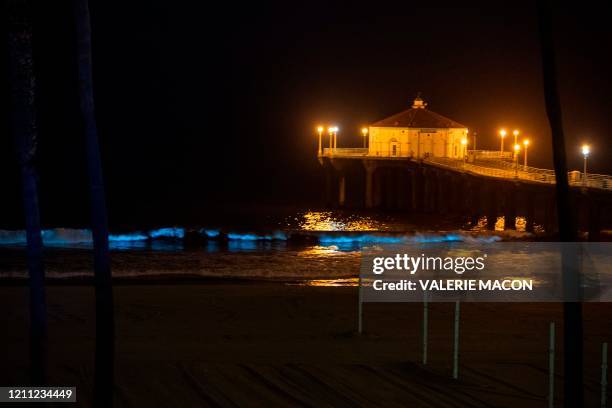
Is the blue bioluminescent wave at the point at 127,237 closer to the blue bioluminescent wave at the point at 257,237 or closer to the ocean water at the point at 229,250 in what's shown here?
the ocean water at the point at 229,250

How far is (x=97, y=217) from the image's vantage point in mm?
8352

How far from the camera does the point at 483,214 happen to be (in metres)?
66.8

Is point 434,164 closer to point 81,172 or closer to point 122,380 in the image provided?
point 122,380

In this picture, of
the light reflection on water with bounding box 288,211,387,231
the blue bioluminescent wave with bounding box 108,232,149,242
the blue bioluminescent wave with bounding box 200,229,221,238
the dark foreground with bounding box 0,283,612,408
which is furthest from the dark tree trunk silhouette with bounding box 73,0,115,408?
the light reflection on water with bounding box 288,211,387,231

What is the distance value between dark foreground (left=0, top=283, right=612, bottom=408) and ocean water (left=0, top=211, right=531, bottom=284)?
7946mm

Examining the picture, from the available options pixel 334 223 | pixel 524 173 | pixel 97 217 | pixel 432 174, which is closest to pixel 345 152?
pixel 334 223

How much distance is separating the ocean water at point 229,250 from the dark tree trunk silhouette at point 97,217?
642 inches

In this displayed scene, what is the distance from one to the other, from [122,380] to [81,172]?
100732mm

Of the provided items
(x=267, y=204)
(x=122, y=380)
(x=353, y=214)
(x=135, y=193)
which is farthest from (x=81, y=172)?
(x=122, y=380)

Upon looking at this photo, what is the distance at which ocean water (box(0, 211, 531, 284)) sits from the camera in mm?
27297

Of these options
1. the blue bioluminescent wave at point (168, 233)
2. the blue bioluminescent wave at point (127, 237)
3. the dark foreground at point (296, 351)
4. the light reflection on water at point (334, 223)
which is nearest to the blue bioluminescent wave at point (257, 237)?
the blue bioluminescent wave at point (168, 233)

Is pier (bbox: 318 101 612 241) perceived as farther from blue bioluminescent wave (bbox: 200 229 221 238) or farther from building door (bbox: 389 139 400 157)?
blue bioluminescent wave (bbox: 200 229 221 238)

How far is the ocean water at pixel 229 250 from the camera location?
89.6 ft

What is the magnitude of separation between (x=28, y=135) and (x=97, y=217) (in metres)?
1.17
